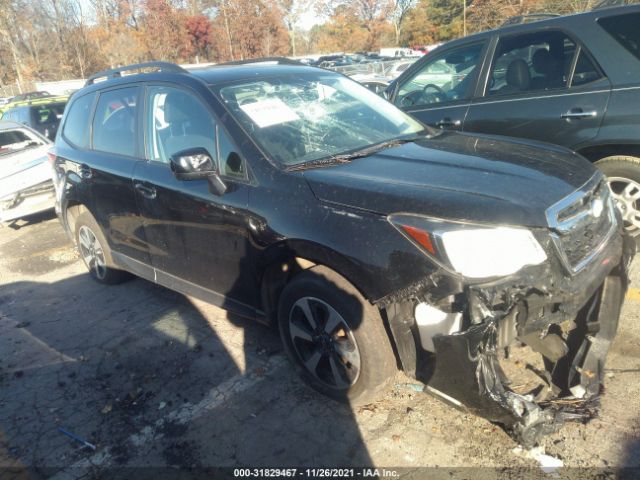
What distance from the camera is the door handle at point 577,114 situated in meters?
4.04

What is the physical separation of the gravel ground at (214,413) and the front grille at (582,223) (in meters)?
0.88

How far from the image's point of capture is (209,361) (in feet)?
11.8

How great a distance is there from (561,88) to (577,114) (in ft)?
1.01

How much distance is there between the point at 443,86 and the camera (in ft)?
17.1

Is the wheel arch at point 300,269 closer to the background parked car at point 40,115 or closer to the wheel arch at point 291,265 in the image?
the wheel arch at point 291,265

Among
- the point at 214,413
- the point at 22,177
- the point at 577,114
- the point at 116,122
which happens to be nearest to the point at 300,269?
the point at 214,413

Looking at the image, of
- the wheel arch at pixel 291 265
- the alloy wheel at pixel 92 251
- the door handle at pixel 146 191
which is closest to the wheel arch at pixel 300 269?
the wheel arch at pixel 291 265

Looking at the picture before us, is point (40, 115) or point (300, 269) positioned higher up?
point (40, 115)

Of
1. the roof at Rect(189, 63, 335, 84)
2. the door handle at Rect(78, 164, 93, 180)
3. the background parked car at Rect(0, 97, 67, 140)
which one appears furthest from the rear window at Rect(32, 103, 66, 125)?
the roof at Rect(189, 63, 335, 84)

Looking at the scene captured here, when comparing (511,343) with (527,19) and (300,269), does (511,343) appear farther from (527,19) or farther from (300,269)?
(527,19)

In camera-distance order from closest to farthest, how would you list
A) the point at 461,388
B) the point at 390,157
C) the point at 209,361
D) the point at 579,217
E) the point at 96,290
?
the point at 461,388, the point at 579,217, the point at 390,157, the point at 209,361, the point at 96,290

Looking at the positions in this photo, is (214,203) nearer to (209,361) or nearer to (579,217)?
(209,361)

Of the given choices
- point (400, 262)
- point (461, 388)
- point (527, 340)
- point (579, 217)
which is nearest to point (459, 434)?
point (461, 388)

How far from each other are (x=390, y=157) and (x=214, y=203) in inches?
44.6
